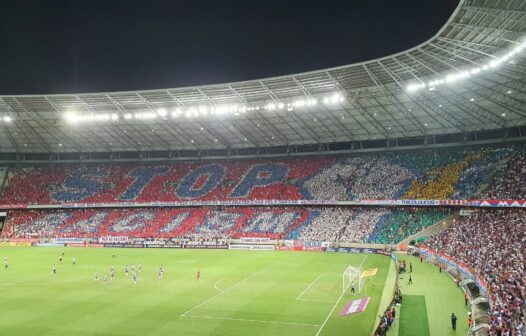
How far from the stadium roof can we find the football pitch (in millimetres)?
18740

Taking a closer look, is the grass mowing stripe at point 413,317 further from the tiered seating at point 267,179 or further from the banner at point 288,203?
the tiered seating at point 267,179

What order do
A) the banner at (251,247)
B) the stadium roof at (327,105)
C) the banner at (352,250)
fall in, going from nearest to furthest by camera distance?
the stadium roof at (327,105) < the banner at (352,250) < the banner at (251,247)

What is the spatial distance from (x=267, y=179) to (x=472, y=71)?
1566 inches

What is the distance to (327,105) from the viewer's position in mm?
55000

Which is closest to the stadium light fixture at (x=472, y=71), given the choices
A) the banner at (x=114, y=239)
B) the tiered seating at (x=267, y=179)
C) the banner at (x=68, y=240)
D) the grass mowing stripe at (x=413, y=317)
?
the tiered seating at (x=267, y=179)

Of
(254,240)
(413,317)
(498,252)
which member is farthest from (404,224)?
(413,317)

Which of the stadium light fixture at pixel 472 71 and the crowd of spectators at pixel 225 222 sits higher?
the stadium light fixture at pixel 472 71

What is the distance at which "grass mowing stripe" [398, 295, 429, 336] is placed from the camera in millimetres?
23062

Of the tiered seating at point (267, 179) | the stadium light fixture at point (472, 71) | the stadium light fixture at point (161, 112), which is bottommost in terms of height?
the tiered seating at point (267, 179)

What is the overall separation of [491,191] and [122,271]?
39423mm

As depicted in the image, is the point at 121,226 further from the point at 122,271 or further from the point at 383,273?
the point at 383,273

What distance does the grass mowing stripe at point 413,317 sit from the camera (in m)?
23.1

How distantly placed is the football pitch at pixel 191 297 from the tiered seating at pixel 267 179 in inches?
587

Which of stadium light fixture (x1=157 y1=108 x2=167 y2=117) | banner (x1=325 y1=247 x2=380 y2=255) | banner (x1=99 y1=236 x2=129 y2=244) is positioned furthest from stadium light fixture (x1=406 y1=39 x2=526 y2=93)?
banner (x1=99 y1=236 x2=129 y2=244)
